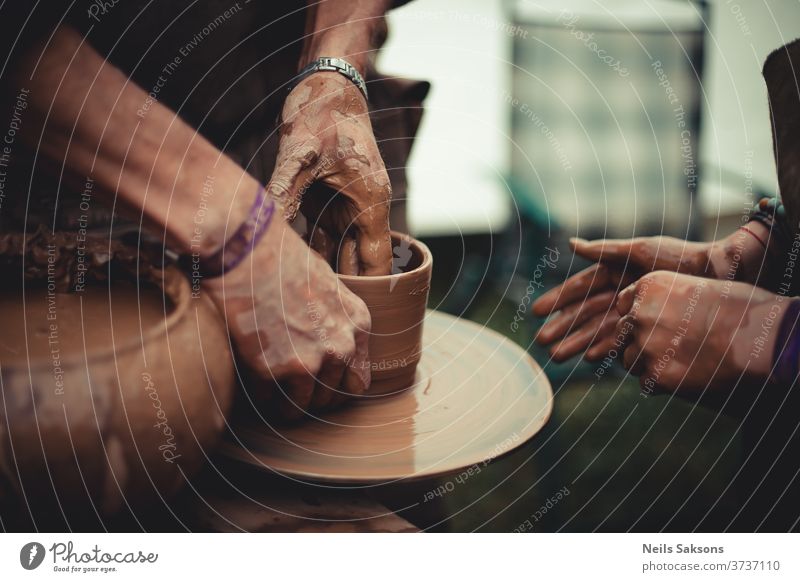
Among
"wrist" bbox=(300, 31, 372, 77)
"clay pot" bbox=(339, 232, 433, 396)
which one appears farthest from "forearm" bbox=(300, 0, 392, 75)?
"clay pot" bbox=(339, 232, 433, 396)

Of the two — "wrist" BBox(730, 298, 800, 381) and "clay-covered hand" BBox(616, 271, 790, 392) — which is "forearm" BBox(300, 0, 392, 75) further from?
"wrist" BBox(730, 298, 800, 381)

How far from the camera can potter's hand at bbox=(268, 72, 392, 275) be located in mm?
810

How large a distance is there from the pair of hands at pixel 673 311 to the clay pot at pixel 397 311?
1.04ft

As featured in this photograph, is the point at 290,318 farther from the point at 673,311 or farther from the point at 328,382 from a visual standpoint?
the point at 673,311

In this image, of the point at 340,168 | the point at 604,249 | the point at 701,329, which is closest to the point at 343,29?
the point at 340,168

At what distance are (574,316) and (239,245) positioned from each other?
0.68m

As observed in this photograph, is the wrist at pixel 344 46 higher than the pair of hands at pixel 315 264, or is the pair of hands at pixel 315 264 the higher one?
the wrist at pixel 344 46

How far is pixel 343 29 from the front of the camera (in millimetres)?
983

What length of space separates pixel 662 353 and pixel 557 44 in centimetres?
116

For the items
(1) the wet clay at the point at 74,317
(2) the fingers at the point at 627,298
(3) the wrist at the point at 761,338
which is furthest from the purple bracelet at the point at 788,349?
(1) the wet clay at the point at 74,317

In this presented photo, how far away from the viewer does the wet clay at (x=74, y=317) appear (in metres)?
0.59

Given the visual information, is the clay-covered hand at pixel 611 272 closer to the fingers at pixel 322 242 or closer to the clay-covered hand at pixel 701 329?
the clay-covered hand at pixel 701 329
